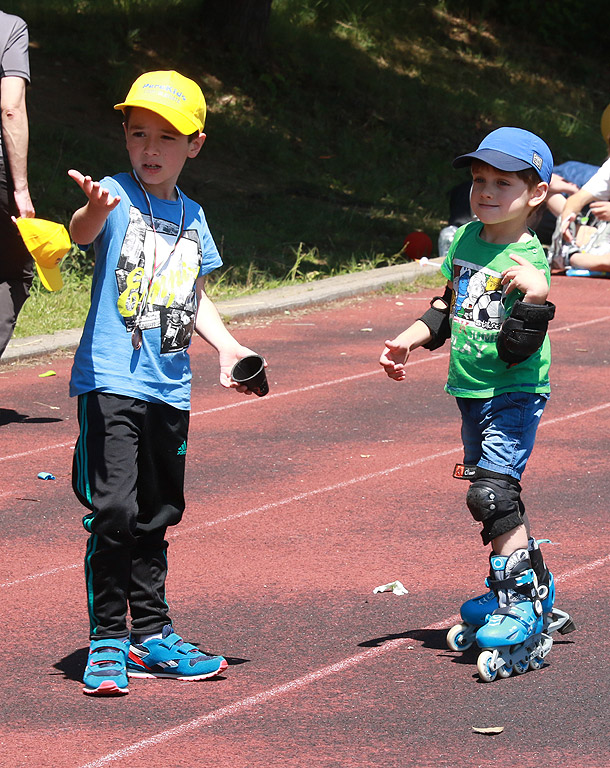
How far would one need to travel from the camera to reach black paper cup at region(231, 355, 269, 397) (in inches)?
165

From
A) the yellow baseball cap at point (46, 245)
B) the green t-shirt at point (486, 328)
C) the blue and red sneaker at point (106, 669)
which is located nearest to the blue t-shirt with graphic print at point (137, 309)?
the yellow baseball cap at point (46, 245)

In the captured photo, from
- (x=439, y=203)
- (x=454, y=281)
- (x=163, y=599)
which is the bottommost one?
(x=439, y=203)

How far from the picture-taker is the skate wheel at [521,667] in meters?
4.35

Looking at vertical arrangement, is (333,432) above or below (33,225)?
below

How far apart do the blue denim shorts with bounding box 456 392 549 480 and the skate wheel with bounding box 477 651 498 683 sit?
595 mm

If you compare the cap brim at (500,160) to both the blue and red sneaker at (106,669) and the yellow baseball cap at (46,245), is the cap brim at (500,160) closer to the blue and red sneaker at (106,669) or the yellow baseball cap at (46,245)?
the yellow baseball cap at (46,245)

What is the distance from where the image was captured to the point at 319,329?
10.9m

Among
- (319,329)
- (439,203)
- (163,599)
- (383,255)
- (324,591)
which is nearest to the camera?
(163,599)

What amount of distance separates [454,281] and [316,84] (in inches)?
742

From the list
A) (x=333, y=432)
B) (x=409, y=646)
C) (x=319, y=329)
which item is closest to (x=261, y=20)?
(x=319, y=329)

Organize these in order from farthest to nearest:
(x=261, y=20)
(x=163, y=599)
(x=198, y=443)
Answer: (x=261, y=20) < (x=198, y=443) < (x=163, y=599)

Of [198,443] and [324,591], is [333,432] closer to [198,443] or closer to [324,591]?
[198,443]

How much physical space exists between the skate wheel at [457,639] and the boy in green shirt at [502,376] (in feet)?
0.23

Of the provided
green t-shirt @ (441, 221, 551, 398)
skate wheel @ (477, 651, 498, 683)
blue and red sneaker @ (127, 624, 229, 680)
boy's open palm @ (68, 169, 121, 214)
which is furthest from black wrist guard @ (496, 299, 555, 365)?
blue and red sneaker @ (127, 624, 229, 680)
